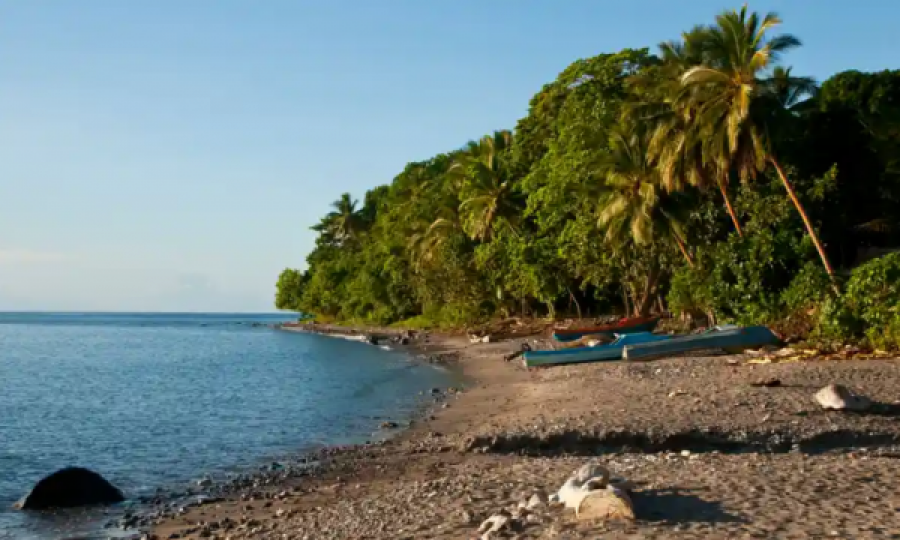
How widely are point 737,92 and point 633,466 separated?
20170 millimetres

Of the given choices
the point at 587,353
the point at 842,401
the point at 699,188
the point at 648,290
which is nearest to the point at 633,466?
the point at 842,401

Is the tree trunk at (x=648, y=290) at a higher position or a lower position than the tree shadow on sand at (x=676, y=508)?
higher

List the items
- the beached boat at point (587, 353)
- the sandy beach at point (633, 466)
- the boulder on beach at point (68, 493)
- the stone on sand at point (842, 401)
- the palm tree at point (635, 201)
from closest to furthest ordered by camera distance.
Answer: the sandy beach at point (633, 466)
the boulder on beach at point (68, 493)
the stone on sand at point (842, 401)
the beached boat at point (587, 353)
the palm tree at point (635, 201)

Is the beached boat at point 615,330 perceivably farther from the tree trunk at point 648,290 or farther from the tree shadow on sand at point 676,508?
the tree shadow on sand at point 676,508

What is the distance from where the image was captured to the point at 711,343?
24016 mm

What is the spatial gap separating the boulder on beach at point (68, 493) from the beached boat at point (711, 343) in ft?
54.2

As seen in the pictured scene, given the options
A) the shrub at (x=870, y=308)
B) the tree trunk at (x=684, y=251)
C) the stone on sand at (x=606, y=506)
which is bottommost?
the stone on sand at (x=606, y=506)

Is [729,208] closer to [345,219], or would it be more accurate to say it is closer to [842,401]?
[842,401]

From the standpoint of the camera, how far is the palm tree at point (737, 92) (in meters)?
26.5

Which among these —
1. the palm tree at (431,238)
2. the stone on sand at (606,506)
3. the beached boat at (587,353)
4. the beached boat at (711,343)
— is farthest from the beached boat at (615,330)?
the stone on sand at (606,506)

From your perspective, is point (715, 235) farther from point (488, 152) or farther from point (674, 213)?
point (488, 152)

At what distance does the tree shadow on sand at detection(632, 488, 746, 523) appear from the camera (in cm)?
689

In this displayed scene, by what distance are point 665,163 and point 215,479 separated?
22198 millimetres

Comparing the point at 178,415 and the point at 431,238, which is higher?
the point at 431,238
